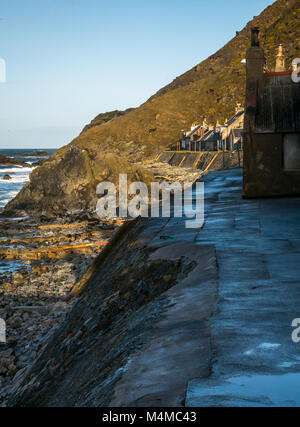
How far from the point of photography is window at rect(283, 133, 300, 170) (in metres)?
16.9

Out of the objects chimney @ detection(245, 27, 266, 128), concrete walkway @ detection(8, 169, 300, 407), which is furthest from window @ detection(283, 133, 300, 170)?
concrete walkway @ detection(8, 169, 300, 407)

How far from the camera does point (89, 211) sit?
39.5m

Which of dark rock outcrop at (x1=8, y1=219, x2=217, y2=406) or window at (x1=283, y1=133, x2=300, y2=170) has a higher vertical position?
window at (x1=283, y1=133, x2=300, y2=170)

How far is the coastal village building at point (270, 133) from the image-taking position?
55.6 feet

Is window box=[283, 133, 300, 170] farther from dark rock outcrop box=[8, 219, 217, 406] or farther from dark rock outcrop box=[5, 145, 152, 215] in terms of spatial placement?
dark rock outcrop box=[5, 145, 152, 215]

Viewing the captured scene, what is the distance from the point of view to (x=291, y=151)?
1695cm

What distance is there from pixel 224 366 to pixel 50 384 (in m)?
3.77

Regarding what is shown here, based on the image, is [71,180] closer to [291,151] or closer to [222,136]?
[291,151]

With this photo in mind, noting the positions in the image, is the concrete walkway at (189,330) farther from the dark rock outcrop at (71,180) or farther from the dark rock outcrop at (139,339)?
the dark rock outcrop at (71,180)

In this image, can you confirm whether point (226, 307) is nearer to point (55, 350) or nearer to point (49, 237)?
point (55, 350)

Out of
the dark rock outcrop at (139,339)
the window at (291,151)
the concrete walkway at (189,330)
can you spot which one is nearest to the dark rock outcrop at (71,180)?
the window at (291,151)

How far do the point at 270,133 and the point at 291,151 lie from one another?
905 millimetres

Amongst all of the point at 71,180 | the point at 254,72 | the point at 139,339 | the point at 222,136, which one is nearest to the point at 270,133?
the point at 254,72

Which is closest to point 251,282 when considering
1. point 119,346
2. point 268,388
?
point 119,346
